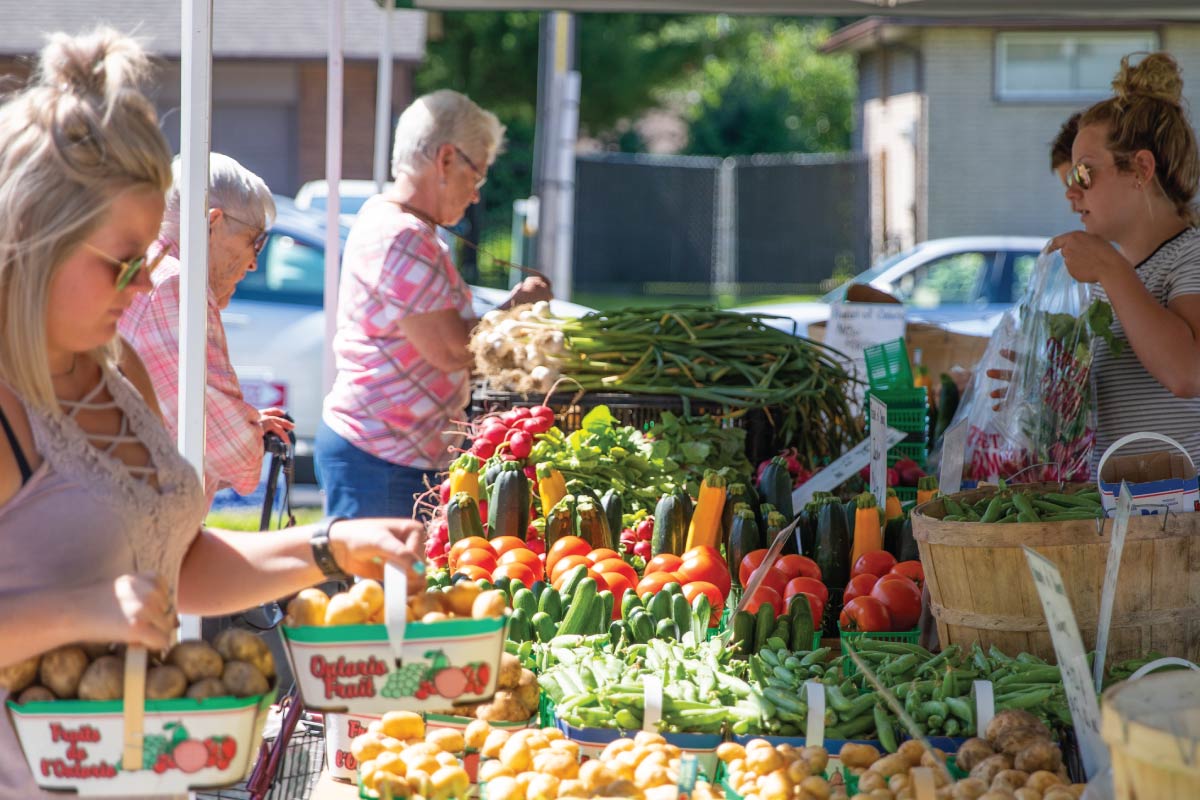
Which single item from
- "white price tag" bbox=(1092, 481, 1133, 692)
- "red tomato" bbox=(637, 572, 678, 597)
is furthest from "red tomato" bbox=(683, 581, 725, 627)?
"white price tag" bbox=(1092, 481, 1133, 692)

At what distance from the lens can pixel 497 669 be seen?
6.39 ft

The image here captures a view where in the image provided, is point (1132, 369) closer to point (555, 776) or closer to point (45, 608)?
point (555, 776)

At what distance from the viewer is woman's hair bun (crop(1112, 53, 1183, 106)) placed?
3502 mm

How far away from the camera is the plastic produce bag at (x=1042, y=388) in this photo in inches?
144

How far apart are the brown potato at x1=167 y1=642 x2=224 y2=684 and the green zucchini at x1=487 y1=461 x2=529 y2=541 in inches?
78.3

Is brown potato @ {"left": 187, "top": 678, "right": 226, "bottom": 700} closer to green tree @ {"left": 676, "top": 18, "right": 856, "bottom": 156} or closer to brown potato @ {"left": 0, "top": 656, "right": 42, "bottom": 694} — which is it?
brown potato @ {"left": 0, "top": 656, "right": 42, "bottom": 694}

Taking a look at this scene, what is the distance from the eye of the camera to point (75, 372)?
6.30 ft

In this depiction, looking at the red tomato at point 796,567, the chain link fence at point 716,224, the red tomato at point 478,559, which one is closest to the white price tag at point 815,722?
the red tomato at point 796,567

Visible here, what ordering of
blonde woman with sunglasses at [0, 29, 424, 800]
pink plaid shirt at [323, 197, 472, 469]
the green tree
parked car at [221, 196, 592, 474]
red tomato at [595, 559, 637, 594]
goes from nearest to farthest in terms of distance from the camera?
blonde woman with sunglasses at [0, 29, 424, 800], red tomato at [595, 559, 637, 594], pink plaid shirt at [323, 197, 472, 469], parked car at [221, 196, 592, 474], the green tree

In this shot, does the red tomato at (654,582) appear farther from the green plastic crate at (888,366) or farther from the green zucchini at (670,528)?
the green plastic crate at (888,366)

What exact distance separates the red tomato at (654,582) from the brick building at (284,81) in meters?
17.5

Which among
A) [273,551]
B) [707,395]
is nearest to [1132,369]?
[707,395]

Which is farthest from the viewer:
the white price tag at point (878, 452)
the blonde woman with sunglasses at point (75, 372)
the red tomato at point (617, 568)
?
the white price tag at point (878, 452)

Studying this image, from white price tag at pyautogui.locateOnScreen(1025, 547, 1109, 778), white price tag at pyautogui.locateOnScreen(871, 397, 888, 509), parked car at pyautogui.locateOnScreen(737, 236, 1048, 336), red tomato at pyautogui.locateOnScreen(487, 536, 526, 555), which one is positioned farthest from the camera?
parked car at pyautogui.locateOnScreen(737, 236, 1048, 336)
